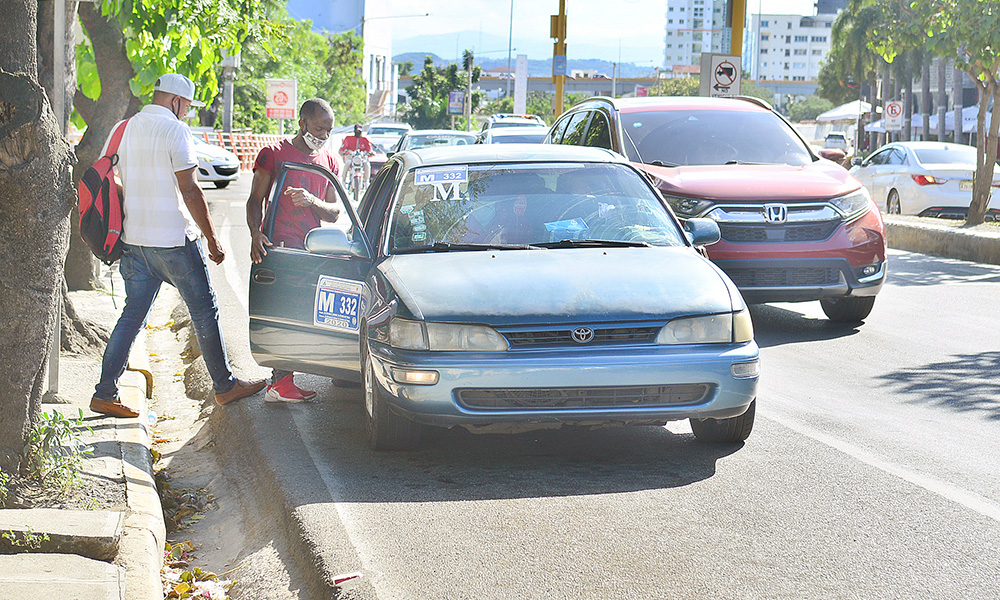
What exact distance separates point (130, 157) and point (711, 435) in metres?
3.38

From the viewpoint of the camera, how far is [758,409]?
7.14m

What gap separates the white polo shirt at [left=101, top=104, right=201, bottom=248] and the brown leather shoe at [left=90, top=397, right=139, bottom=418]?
2.84 ft

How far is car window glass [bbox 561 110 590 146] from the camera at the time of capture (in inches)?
487

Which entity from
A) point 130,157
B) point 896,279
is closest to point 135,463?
point 130,157

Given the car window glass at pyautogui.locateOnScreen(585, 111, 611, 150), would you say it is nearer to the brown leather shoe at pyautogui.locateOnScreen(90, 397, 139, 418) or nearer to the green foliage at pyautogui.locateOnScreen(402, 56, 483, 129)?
the brown leather shoe at pyautogui.locateOnScreen(90, 397, 139, 418)

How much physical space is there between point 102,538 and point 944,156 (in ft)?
65.7

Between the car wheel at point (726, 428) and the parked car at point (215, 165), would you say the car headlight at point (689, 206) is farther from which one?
the parked car at point (215, 165)

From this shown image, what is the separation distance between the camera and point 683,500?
5.24 m

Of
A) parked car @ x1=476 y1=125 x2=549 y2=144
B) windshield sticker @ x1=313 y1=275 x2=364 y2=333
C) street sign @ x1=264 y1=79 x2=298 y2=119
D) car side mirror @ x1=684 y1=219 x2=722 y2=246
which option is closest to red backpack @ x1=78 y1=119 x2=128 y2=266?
windshield sticker @ x1=313 y1=275 x2=364 y2=333

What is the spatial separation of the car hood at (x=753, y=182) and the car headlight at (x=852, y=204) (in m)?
0.05

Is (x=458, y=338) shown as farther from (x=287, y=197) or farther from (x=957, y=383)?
(x=957, y=383)

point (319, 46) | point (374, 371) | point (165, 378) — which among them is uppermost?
point (319, 46)

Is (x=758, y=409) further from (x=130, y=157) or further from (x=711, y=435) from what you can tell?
(x=130, y=157)

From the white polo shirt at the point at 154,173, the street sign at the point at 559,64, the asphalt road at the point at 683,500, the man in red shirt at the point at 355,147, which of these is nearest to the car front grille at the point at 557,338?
the asphalt road at the point at 683,500
